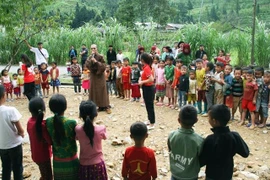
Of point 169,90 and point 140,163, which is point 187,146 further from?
point 169,90

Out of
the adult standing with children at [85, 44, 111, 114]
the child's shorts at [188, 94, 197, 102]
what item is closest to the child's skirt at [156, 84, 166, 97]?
the child's shorts at [188, 94, 197, 102]

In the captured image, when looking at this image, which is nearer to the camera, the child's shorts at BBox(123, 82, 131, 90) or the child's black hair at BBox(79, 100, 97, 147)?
the child's black hair at BBox(79, 100, 97, 147)

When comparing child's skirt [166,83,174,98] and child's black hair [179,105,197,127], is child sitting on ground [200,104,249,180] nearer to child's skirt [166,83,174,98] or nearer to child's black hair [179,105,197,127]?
child's black hair [179,105,197,127]

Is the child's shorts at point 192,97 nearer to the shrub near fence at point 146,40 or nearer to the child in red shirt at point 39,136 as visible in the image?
the child in red shirt at point 39,136

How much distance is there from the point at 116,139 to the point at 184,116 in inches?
112

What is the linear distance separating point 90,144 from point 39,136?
596 mm

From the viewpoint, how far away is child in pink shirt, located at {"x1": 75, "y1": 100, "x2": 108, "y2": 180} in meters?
3.24

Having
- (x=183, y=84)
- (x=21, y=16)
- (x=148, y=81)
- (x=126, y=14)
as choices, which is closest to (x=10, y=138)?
(x=148, y=81)

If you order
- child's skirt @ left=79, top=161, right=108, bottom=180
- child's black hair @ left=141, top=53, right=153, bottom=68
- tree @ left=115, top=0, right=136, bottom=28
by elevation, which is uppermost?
tree @ left=115, top=0, right=136, bottom=28

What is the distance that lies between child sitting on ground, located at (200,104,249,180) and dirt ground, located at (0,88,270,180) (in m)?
1.53

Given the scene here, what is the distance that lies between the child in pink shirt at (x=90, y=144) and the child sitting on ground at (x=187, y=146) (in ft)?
2.55

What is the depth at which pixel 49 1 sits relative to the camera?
10633 mm

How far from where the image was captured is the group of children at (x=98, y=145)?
2.97 metres

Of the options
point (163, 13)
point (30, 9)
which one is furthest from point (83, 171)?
point (163, 13)
